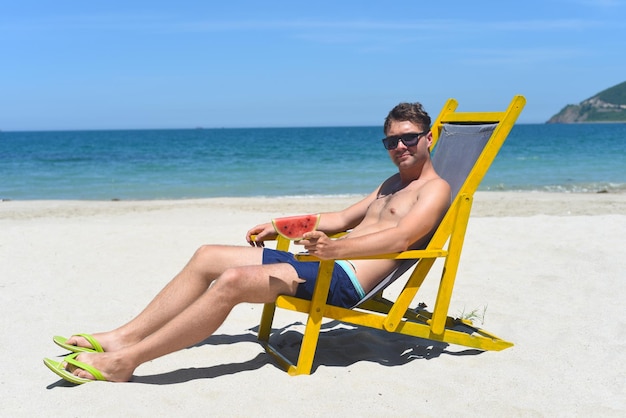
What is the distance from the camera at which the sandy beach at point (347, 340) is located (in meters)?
3.28

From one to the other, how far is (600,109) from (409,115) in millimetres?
142484

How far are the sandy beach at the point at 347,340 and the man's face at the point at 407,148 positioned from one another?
115cm

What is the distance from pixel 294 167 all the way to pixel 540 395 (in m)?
24.1

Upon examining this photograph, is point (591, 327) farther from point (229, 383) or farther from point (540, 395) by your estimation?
point (229, 383)

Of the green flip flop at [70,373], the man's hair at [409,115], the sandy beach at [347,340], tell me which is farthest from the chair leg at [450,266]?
the green flip flop at [70,373]

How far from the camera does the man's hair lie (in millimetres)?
3986

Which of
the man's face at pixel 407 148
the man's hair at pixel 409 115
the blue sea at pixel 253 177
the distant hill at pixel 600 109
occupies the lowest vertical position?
the blue sea at pixel 253 177

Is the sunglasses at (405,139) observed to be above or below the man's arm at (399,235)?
above

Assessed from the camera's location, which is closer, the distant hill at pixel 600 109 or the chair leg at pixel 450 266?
the chair leg at pixel 450 266

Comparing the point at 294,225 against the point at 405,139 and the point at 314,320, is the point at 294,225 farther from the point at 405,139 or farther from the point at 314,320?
the point at 405,139

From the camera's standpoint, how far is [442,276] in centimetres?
384

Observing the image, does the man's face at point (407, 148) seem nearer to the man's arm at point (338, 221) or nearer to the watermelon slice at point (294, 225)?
the man's arm at point (338, 221)

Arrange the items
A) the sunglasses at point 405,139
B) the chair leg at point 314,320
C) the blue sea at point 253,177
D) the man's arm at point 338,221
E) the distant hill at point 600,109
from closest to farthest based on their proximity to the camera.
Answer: the chair leg at point 314,320
the sunglasses at point 405,139
the man's arm at point 338,221
the blue sea at point 253,177
the distant hill at point 600,109

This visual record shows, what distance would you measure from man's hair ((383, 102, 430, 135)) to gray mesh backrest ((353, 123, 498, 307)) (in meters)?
0.36
